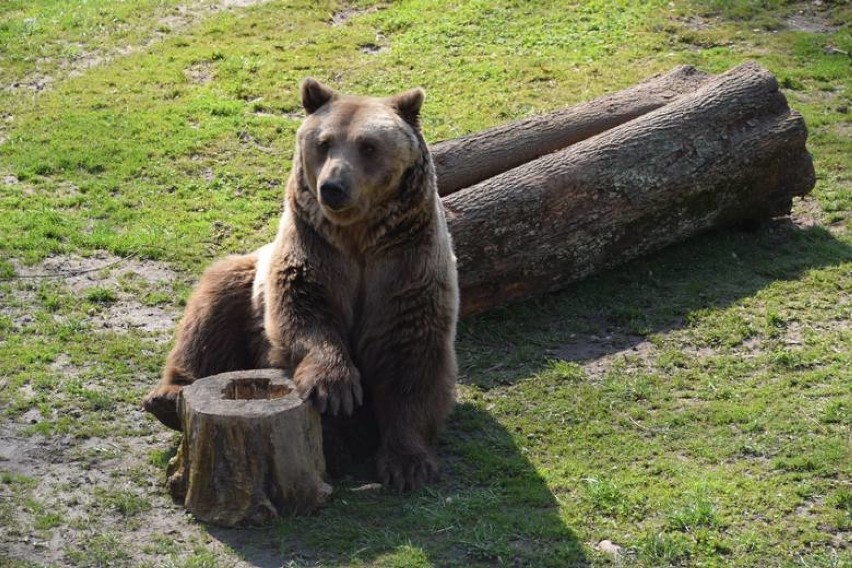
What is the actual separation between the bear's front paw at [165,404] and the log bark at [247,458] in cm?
57

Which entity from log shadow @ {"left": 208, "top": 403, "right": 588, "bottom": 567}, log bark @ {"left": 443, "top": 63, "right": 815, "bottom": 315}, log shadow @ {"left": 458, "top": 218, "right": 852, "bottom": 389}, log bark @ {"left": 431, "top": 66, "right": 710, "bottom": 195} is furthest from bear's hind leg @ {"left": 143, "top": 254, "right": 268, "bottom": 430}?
log bark @ {"left": 431, "top": 66, "right": 710, "bottom": 195}

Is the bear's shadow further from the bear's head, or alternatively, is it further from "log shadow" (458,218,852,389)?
the bear's head

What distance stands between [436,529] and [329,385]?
949 mm

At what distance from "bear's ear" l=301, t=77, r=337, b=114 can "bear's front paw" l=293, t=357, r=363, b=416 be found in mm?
1495

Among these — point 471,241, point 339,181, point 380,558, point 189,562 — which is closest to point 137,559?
point 189,562

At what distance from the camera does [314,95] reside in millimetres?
7031

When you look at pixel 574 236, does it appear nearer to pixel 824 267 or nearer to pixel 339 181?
pixel 824 267

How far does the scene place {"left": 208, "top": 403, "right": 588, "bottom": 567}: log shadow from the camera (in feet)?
19.2

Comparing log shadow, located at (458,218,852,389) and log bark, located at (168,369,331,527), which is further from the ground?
log bark, located at (168,369,331,527)

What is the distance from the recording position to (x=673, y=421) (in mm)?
7336

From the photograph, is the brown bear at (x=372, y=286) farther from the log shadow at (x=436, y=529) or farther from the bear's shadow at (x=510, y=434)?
the bear's shadow at (x=510, y=434)

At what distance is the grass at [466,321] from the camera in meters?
6.10

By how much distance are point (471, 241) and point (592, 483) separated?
2.60m

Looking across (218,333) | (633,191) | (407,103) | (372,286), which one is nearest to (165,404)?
(218,333)
